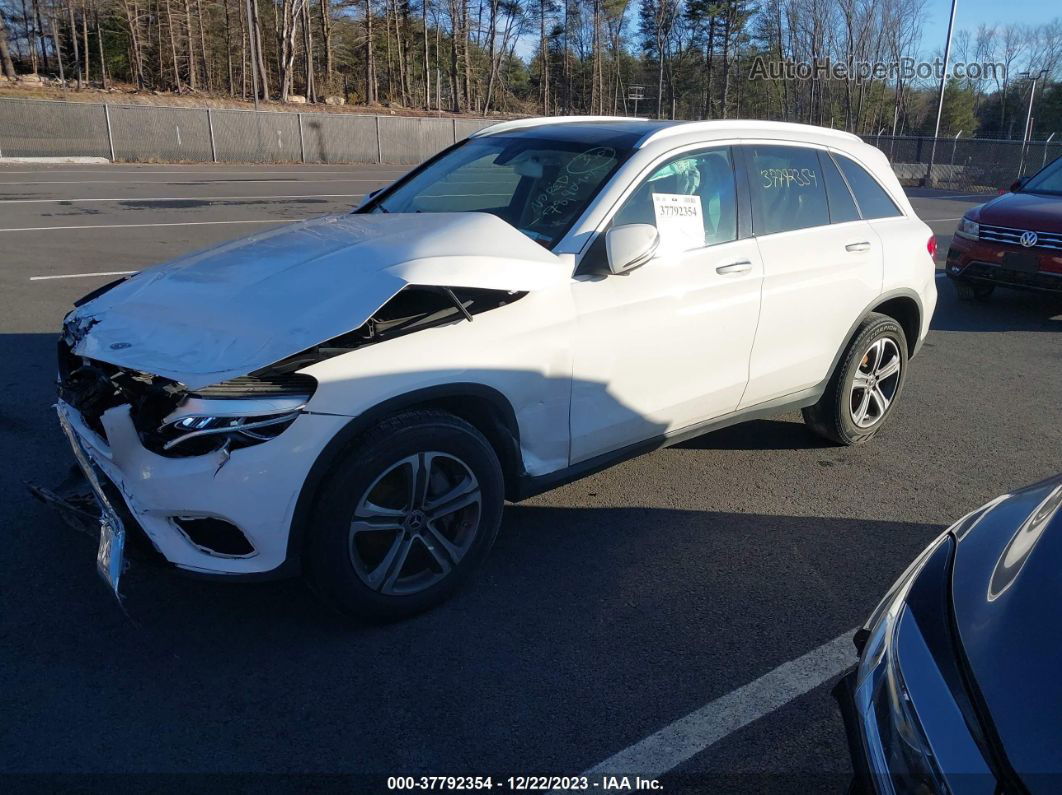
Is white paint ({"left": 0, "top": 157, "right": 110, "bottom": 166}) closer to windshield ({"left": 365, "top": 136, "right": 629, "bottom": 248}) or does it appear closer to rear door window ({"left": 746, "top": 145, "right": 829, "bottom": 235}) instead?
windshield ({"left": 365, "top": 136, "right": 629, "bottom": 248})

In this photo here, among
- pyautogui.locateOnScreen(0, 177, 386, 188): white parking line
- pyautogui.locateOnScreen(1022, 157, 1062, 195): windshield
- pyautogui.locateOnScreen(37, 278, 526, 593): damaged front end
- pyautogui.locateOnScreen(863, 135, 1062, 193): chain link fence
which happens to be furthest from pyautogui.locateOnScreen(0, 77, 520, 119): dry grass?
pyautogui.locateOnScreen(37, 278, 526, 593): damaged front end

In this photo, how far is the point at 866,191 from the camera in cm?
494

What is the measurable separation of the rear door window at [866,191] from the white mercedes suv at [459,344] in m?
0.04

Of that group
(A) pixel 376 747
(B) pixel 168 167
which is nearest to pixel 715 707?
(A) pixel 376 747

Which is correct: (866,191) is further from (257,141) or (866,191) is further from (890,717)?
(257,141)

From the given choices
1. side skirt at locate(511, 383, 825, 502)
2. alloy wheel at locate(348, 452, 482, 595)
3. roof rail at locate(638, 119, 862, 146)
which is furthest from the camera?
roof rail at locate(638, 119, 862, 146)

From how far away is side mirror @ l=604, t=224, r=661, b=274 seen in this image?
3.43 metres

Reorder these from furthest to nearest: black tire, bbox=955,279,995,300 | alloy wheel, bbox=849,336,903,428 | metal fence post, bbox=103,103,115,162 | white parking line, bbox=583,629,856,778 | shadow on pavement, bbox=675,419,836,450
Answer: metal fence post, bbox=103,103,115,162 < black tire, bbox=955,279,995,300 < shadow on pavement, bbox=675,419,836,450 < alloy wheel, bbox=849,336,903,428 < white parking line, bbox=583,629,856,778

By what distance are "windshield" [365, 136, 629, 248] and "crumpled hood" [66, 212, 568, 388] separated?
28cm

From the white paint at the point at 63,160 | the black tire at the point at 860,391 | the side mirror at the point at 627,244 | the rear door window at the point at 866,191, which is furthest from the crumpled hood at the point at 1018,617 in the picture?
the white paint at the point at 63,160

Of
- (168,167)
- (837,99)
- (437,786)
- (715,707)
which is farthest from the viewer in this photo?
(837,99)

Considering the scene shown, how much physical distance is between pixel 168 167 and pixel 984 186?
27.6 metres

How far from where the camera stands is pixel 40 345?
20.8ft

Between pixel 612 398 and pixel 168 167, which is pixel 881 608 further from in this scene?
pixel 168 167
